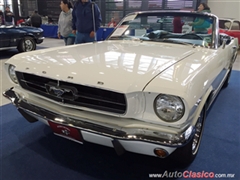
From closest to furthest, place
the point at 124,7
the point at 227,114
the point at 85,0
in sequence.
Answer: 1. the point at 227,114
2. the point at 85,0
3. the point at 124,7

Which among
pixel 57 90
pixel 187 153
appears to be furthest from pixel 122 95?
pixel 187 153

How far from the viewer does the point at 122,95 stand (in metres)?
1.49

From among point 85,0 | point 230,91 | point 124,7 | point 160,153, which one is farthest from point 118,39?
point 124,7

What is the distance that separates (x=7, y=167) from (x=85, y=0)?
9.59ft

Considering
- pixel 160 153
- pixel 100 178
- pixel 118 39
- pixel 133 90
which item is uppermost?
pixel 118 39

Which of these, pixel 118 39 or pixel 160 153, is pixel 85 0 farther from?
pixel 160 153

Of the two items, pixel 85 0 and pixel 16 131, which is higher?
pixel 85 0

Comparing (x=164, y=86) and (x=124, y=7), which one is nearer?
(x=164, y=86)

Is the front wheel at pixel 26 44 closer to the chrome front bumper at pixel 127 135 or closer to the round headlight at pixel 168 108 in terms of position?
the chrome front bumper at pixel 127 135

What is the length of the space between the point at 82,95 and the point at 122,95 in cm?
34

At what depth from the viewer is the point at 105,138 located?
5.05 feet

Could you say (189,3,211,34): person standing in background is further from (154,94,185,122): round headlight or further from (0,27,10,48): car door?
(0,27,10,48): car door

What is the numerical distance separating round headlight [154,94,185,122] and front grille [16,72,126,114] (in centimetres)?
23

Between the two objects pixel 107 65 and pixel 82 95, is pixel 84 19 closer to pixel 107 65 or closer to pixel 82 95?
pixel 107 65
